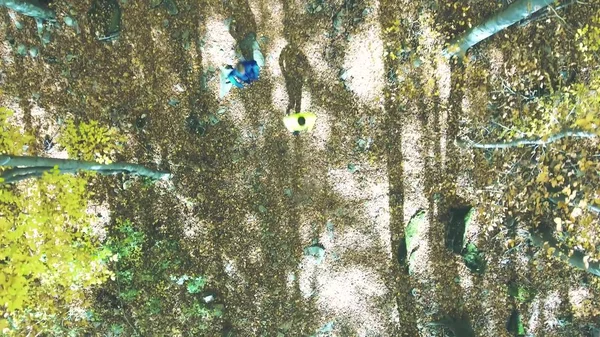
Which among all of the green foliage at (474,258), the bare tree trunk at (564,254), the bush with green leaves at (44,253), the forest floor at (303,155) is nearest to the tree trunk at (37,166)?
the bush with green leaves at (44,253)

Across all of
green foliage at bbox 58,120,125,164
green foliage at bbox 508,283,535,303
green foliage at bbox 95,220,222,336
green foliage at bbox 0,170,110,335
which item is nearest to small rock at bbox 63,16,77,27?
green foliage at bbox 58,120,125,164

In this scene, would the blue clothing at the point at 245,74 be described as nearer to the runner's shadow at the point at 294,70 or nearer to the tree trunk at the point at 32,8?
the runner's shadow at the point at 294,70

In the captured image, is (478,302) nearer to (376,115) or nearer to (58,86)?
(376,115)

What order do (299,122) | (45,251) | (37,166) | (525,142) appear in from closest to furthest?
(37,166)
(45,251)
(525,142)
(299,122)

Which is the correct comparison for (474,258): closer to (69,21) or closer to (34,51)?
(69,21)

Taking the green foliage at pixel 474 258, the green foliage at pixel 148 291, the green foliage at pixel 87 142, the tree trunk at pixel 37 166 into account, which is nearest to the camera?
the tree trunk at pixel 37 166

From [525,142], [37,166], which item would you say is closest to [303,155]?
[525,142]

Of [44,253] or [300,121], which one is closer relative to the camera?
[44,253]

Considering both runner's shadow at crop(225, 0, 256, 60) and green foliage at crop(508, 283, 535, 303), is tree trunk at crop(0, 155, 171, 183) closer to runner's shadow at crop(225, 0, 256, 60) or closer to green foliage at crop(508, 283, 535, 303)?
runner's shadow at crop(225, 0, 256, 60)
